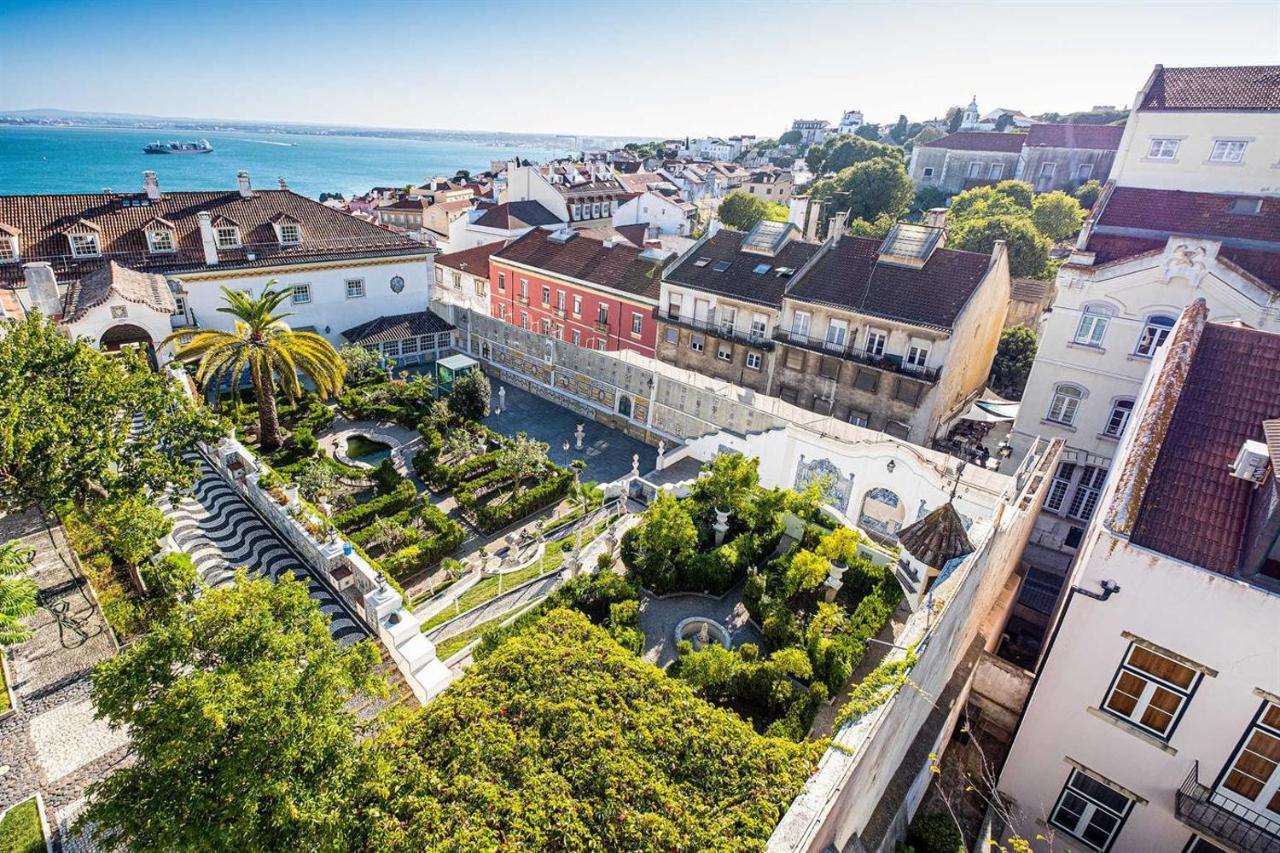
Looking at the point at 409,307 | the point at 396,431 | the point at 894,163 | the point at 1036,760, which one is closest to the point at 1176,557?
the point at 1036,760

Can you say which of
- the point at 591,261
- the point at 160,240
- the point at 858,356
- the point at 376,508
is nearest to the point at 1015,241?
the point at 858,356

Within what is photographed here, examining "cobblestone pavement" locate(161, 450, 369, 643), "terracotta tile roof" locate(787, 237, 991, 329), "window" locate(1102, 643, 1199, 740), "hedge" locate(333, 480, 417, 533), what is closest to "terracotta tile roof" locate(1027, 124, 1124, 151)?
"terracotta tile roof" locate(787, 237, 991, 329)

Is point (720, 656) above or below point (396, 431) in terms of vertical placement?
above

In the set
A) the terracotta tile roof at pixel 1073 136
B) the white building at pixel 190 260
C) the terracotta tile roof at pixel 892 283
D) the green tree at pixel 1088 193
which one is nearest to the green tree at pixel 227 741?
the white building at pixel 190 260

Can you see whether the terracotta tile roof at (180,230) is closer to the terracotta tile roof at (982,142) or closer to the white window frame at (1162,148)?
the white window frame at (1162,148)

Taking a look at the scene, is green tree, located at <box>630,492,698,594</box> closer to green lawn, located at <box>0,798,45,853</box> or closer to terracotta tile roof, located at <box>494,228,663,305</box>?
green lawn, located at <box>0,798,45,853</box>

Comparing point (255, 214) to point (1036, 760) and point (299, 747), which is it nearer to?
point (299, 747)
